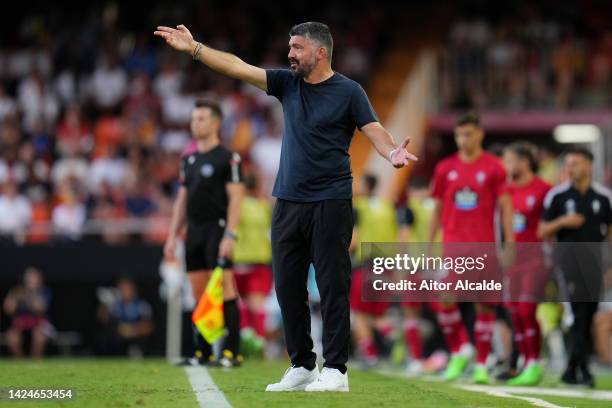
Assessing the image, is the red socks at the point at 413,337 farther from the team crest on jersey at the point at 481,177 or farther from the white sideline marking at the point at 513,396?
the white sideline marking at the point at 513,396

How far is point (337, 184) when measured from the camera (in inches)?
357

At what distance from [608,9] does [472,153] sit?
1640 cm

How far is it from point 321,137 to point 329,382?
5.20 feet

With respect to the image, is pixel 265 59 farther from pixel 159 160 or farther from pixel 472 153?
pixel 472 153

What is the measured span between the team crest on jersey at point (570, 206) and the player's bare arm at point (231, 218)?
290 centimetres

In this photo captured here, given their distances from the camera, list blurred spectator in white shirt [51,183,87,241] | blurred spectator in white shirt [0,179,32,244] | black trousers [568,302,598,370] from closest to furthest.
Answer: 1. black trousers [568,302,598,370]
2. blurred spectator in white shirt [51,183,87,241]
3. blurred spectator in white shirt [0,179,32,244]

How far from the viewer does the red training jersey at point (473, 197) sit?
1258 cm

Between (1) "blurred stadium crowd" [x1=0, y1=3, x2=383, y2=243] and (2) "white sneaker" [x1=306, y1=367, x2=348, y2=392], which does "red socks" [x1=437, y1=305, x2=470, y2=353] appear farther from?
(1) "blurred stadium crowd" [x1=0, y1=3, x2=383, y2=243]

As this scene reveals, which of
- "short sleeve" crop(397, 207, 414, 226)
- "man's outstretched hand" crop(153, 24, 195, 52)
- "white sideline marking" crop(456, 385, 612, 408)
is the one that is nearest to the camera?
"man's outstretched hand" crop(153, 24, 195, 52)

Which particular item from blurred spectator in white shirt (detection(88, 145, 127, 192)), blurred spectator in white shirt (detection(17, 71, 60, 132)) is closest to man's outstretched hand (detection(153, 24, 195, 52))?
blurred spectator in white shirt (detection(88, 145, 127, 192))

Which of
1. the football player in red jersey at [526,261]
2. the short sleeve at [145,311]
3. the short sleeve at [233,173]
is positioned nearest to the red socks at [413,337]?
the football player in red jersey at [526,261]

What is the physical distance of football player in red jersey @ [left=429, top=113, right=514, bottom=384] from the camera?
494 inches

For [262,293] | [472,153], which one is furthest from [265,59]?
[472,153]

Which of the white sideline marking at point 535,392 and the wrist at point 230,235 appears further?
the wrist at point 230,235
